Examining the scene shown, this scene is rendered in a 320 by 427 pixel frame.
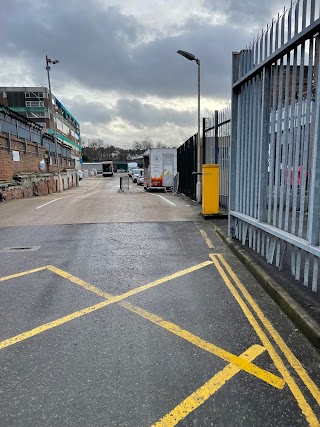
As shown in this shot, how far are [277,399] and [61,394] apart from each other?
1649 mm

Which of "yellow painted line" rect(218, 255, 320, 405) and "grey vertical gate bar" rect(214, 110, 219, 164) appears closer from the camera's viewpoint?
"yellow painted line" rect(218, 255, 320, 405)

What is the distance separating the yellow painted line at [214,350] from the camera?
2.65m

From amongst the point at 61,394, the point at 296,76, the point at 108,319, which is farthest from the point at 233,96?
the point at 61,394

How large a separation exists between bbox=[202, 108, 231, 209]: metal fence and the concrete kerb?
4737 millimetres

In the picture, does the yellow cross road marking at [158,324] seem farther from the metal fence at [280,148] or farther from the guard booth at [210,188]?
the guard booth at [210,188]

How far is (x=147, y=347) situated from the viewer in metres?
3.11

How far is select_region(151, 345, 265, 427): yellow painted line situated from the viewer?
2227mm

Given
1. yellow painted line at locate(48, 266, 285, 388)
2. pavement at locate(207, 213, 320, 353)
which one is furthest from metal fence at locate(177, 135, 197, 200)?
yellow painted line at locate(48, 266, 285, 388)

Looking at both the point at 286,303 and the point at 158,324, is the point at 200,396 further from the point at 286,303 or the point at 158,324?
the point at 286,303

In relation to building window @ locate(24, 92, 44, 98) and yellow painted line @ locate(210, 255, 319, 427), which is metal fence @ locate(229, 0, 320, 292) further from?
building window @ locate(24, 92, 44, 98)

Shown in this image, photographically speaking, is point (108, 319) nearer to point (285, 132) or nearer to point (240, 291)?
point (240, 291)

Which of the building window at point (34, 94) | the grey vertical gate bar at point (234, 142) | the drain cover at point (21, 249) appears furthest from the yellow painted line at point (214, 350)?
the building window at point (34, 94)

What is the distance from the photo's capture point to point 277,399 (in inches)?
94.8

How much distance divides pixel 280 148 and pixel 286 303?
2.13 m
